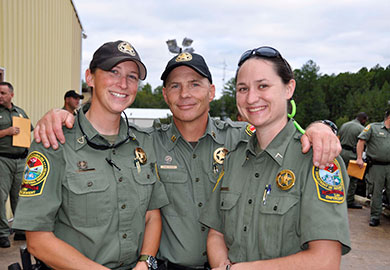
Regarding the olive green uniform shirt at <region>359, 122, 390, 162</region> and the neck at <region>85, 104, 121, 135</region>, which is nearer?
the neck at <region>85, 104, 121, 135</region>

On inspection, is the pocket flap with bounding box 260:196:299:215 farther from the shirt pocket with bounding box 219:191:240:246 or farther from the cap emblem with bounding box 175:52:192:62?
the cap emblem with bounding box 175:52:192:62

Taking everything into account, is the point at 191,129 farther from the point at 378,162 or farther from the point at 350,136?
the point at 350,136

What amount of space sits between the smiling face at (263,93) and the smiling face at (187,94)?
0.75 m

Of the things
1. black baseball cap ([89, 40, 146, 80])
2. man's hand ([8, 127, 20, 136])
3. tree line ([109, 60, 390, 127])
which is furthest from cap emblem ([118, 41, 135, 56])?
tree line ([109, 60, 390, 127])

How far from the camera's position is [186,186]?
255 cm

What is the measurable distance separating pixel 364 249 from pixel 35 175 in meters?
5.51

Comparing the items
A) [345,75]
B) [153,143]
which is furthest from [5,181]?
[345,75]

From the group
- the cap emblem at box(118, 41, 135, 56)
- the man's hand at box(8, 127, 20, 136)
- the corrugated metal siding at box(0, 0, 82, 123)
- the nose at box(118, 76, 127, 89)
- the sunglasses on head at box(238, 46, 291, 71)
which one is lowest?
the man's hand at box(8, 127, 20, 136)

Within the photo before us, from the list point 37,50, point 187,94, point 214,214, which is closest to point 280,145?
point 214,214

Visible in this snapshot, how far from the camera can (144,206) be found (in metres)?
2.21

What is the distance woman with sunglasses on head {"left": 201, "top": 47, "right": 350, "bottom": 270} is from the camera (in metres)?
1.64

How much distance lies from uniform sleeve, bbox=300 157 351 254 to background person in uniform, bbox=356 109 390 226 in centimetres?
599

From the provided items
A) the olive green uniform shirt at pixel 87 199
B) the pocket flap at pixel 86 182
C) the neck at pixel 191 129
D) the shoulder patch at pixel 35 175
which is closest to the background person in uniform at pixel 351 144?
the neck at pixel 191 129

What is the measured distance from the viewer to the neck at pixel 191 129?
2.72 meters
